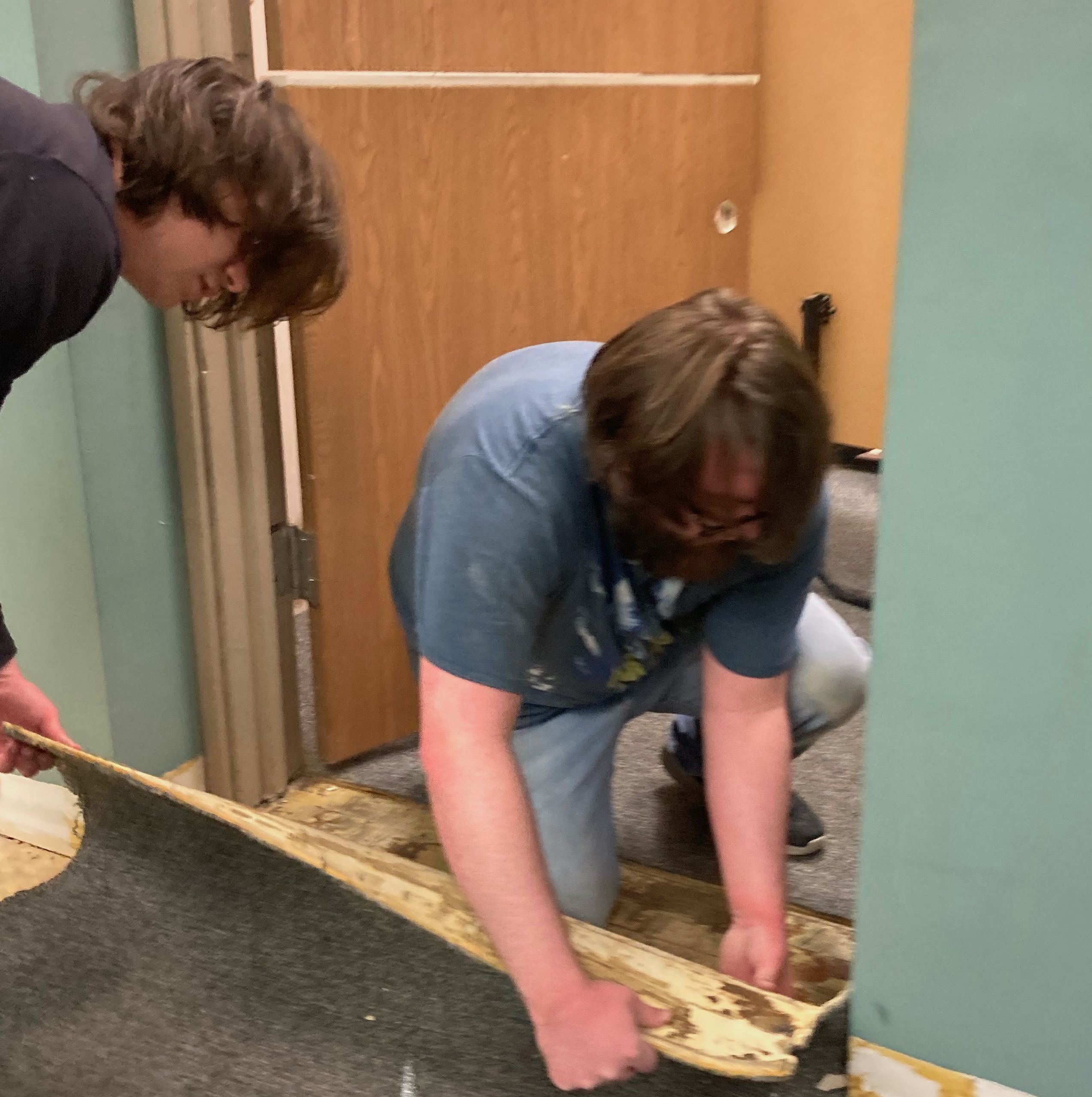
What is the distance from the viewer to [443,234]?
1382 millimetres

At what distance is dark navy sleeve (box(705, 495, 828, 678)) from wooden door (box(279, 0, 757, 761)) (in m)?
0.61

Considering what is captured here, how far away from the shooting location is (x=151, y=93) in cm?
85

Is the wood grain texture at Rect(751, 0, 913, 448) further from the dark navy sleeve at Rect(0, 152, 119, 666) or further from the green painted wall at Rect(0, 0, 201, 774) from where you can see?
the dark navy sleeve at Rect(0, 152, 119, 666)

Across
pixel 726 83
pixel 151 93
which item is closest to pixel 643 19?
pixel 726 83

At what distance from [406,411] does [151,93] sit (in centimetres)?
61

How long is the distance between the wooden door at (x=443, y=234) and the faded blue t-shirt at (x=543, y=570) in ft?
1.28

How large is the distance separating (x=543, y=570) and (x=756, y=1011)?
357mm

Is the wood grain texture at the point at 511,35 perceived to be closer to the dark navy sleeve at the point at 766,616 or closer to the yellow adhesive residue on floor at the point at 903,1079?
the dark navy sleeve at the point at 766,616

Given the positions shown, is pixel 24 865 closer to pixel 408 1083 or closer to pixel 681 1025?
pixel 408 1083

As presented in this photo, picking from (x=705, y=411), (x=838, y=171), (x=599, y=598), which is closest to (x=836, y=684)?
(x=599, y=598)

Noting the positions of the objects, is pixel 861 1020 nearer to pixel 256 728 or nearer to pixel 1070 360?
pixel 1070 360

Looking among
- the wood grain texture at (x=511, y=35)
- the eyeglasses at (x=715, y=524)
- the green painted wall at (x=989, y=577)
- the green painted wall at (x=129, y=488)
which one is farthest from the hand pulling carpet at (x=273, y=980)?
the wood grain texture at (x=511, y=35)

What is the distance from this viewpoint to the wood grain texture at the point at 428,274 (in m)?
1.32

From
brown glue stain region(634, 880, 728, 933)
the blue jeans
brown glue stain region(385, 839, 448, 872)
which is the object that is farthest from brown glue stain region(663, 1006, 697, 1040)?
brown glue stain region(385, 839, 448, 872)
